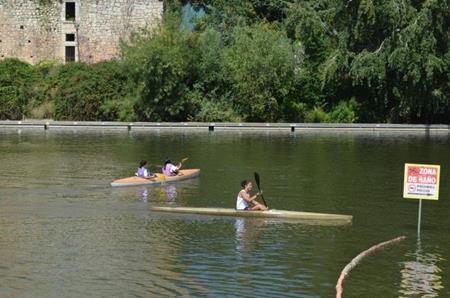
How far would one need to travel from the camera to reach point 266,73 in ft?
177

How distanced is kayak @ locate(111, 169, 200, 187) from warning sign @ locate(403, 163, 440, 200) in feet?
36.2

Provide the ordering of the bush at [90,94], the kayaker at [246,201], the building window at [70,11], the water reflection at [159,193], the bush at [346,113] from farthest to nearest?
the building window at [70,11], the bush at [90,94], the bush at [346,113], the water reflection at [159,193], the kayaker at [246,201]

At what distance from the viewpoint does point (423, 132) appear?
5103 centimetres

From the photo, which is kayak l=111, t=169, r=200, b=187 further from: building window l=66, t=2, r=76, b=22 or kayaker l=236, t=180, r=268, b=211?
building window l=66, t=2, r=76, b=22

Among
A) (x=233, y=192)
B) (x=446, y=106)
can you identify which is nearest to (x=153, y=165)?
(x=233, y=192)

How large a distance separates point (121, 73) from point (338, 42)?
1481 cm

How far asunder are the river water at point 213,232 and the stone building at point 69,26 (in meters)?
28.1

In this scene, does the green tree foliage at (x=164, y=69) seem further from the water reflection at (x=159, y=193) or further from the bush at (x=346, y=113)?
the water reflection at (x=159, y=193)

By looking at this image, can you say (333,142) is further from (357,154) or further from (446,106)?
(446,106)

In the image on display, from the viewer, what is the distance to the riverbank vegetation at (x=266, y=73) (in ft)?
164

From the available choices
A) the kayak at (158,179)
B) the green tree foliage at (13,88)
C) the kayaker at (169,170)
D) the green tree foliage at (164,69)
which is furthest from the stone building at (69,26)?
the kayaker at (169,170)

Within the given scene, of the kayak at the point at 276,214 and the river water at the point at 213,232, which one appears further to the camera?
the kayak at the point at 276,214

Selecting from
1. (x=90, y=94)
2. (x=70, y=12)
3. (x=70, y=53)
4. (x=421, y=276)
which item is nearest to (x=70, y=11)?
(x=70, y=12)

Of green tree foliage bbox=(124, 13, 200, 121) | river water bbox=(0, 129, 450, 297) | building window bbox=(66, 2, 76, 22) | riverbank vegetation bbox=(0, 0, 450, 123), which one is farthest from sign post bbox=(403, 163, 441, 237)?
building window bbox=(66, 2, 76, 22)
